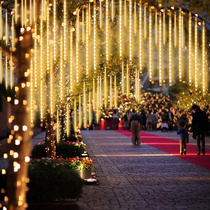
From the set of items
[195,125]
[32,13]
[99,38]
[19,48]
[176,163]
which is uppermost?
[99,38]

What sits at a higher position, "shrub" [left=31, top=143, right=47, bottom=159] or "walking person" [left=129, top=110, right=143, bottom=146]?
"walking person" [left=129, top=110, right=143, bottom=146]

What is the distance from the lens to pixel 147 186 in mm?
11914

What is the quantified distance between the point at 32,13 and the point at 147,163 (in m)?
11.2

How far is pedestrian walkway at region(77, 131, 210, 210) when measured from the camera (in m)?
9.55

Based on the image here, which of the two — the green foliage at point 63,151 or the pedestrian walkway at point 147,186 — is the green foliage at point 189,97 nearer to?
the pedestrian walkway at point 147,186

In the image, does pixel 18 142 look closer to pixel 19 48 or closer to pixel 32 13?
pixel 19 48

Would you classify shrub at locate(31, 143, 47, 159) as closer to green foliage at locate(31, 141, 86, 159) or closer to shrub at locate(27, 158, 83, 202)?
green foliage at locate(31, 141, 86, 159)

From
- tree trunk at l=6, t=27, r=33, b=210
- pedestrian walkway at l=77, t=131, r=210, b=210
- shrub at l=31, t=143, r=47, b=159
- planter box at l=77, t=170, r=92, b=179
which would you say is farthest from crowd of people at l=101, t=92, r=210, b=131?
tree trunk at l=6, t=27, r=33, b=210

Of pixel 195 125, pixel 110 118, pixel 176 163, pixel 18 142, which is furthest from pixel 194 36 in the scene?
pixel 110 118

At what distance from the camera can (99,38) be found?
59.3 feet

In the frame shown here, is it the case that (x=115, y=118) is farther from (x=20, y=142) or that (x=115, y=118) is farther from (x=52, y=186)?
(x=20, y=142)

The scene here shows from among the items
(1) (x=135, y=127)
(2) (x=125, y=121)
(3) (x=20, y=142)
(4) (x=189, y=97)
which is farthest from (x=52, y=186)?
(2) (x=125, y=121)

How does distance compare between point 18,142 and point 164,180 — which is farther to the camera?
point 164,180

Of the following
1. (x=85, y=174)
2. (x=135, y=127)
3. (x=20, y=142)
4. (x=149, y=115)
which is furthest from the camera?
(x=149, y=115)
